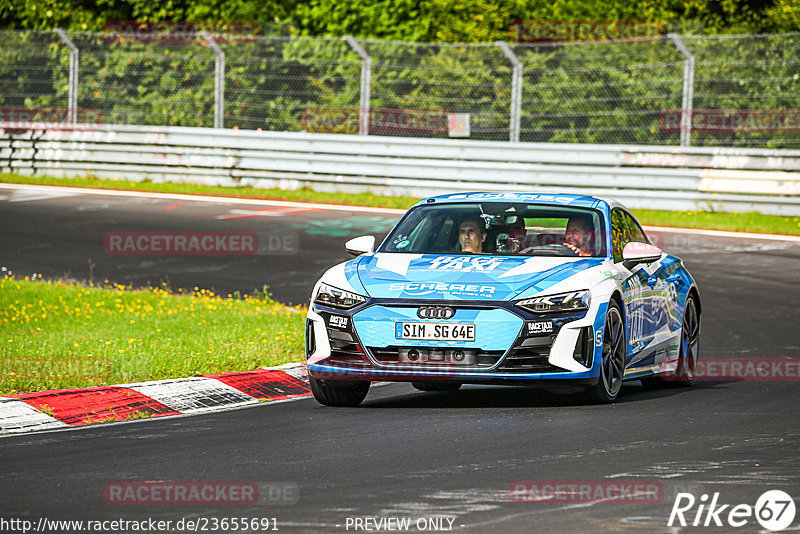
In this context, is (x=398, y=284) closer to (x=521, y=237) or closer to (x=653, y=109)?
(x=521, y=237)

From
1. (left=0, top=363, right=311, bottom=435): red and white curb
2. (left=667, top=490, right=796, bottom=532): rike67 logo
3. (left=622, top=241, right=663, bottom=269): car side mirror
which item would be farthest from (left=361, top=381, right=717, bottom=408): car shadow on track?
(left=667, top=490, right=796, bottom=532): rike67 logo

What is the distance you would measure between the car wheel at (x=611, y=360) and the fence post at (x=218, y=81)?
17.5 meters

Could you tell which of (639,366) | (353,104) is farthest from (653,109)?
(639,366)

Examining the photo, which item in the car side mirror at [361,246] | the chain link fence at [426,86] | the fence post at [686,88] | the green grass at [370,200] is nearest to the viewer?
the car side mirror at [361,246]

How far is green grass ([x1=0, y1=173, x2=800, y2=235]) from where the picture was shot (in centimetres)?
2175

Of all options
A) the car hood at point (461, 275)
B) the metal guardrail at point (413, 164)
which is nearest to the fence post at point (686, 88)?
the metal guardrail at point (413, 164)

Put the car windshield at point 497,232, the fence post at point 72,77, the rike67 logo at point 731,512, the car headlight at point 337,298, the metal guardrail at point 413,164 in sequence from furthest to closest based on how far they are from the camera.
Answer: the fence post at point 72,77, the metal guardrail at point 413,164, the car windshield at point 497,232, the car headlight at point 337,298, the rike67 logo at point 731,512

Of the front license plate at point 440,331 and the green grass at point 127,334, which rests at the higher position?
the front license plate at point 440,331

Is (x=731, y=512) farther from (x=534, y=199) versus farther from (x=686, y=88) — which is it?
(x=686, y=88)

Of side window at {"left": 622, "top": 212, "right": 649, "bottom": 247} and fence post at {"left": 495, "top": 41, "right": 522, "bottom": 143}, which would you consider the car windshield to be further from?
fence post at {"left": 495, "top": 41, "right": 522, "bottom": 143}

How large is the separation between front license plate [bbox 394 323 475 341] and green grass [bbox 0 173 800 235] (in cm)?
1333

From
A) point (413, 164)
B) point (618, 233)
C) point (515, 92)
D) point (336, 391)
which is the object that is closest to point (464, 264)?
point (336, 391)

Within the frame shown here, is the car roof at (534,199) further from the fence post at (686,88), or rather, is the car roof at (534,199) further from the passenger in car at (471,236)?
the fence post at (686,88)

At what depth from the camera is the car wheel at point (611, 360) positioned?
9404 mm
